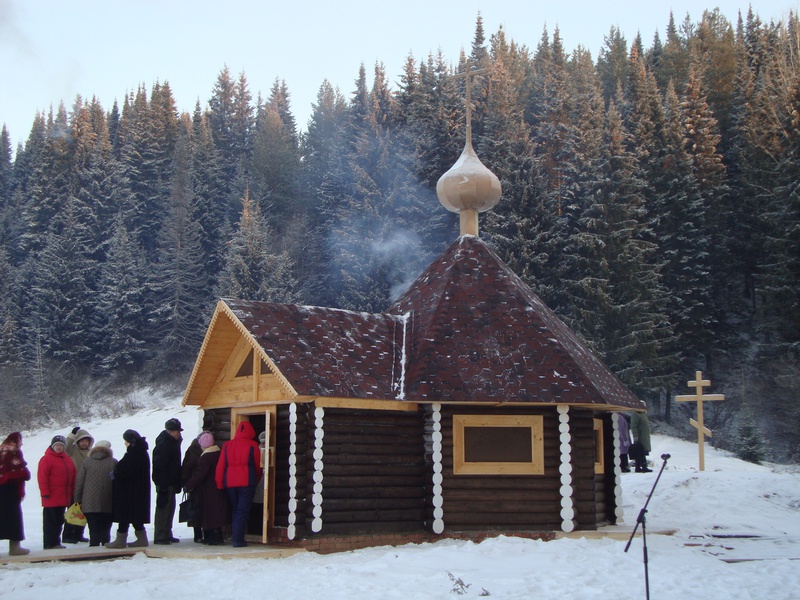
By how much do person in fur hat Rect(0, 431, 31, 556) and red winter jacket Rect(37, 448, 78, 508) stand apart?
470 mm

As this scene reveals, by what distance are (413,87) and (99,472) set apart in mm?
39256

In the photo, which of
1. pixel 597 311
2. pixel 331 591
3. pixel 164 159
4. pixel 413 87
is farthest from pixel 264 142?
pixel 331 591

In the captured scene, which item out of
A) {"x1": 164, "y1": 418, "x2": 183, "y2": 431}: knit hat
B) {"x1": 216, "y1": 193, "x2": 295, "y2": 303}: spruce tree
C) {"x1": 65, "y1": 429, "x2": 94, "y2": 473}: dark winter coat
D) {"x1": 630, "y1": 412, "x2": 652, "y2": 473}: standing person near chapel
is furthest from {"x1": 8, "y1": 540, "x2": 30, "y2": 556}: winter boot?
{"x1": 216, "y1": 193, "x2": 295, "y2": 303}: spruce tree

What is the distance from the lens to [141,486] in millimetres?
11570

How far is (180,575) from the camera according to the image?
9.23m

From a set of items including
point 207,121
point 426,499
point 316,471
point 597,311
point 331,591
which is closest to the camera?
point 331,591

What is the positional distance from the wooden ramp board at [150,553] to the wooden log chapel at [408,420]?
52 centimetres

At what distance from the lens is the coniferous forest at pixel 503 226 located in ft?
115

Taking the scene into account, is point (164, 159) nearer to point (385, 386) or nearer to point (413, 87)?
point (413, 87)

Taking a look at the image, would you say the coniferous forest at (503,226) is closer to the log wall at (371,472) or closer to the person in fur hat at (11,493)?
the log wall at (371,472)

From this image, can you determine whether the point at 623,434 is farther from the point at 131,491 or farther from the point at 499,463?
the point at 131,491

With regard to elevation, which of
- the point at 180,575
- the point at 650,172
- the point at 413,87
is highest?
the point at 413,87

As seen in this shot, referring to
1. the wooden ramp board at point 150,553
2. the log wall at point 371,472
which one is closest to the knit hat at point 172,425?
the wooden ramp board at point 150,553

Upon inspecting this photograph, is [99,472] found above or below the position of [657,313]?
below
